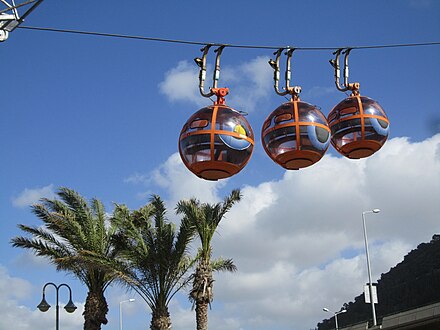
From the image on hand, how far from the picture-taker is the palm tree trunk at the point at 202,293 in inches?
1043

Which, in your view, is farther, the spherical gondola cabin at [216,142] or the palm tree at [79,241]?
the palm tree at [79,241]

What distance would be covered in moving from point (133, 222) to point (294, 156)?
1813 centimetres

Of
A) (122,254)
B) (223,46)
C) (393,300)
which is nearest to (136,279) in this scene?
(122,254)

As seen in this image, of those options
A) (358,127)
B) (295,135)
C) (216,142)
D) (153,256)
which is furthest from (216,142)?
(153,256)

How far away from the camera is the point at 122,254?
2612 centimetres

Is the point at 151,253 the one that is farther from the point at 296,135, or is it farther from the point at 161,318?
the point at 296,135

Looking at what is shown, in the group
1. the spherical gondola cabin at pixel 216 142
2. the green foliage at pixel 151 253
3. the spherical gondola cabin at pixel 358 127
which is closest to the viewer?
the spherical gondola cabin at pixel 216 142

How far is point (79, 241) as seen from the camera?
2594 centimetres

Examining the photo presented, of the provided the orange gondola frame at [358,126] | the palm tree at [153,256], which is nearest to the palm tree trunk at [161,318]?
the palm tree at [153,256]

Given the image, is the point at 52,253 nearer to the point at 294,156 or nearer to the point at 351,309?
the point at 294,156

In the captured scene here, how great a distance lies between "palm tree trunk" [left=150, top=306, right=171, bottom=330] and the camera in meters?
26.4

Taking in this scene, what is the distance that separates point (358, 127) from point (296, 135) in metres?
1.09

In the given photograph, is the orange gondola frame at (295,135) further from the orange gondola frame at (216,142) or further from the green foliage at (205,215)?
the green foliage at (205,215)

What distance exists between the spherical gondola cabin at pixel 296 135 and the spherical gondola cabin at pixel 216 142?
1.07 feet
